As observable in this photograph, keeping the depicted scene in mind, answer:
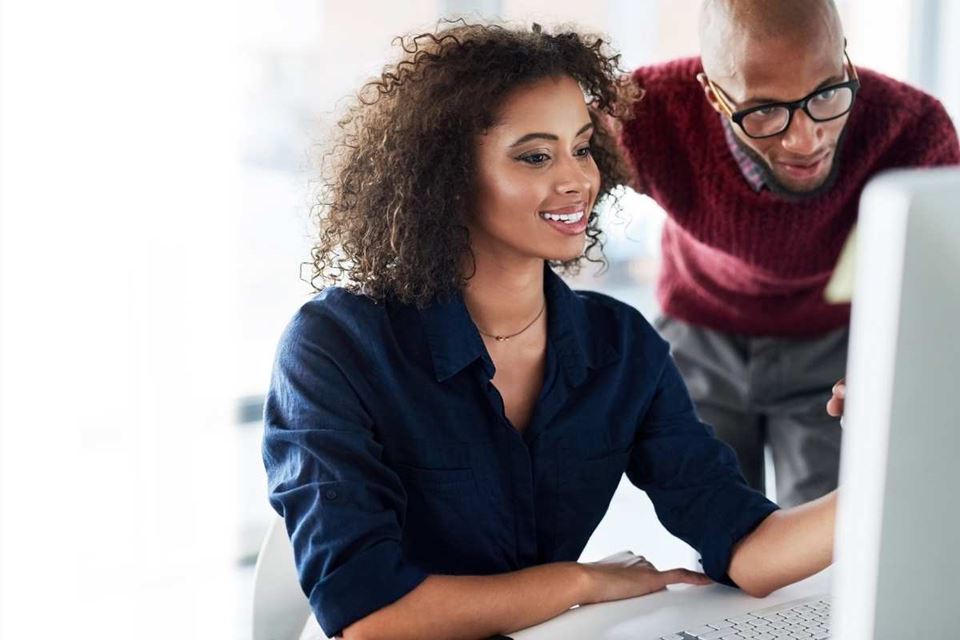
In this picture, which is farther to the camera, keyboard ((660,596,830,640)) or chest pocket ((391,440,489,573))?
chest pocket ((391,440,489,573))

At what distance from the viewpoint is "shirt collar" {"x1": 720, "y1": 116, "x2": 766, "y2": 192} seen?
1.71 metres

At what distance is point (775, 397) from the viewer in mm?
1998

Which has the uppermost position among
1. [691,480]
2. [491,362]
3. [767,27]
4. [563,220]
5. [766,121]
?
[767,27]

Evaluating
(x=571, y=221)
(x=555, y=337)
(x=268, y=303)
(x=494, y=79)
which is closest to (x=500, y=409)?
(x=555, y=337)

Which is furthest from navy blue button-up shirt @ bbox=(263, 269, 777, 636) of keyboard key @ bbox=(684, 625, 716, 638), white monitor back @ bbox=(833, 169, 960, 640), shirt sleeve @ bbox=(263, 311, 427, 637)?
white monitor back @ bbox=(833, 169, 960, 640)

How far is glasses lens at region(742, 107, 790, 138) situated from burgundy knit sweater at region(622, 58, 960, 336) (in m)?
0.18

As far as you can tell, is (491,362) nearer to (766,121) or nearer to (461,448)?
(461,448)

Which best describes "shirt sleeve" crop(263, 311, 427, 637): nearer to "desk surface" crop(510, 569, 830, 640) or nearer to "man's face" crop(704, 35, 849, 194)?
"desk surface" crop(510, 569, 830, 640)

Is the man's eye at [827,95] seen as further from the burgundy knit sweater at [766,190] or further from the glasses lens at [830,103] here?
the burgundy knit sweater at [766,190]

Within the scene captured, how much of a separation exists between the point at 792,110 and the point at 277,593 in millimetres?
866

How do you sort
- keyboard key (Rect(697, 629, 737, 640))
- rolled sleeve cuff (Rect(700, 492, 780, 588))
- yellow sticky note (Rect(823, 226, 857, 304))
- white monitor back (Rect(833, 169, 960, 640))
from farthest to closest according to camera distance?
yellow sticky note (Rect(823, 226, 857, 304)), rolled sleeve cuff (Rect(700, 492, 780, 588)), keyboard key (Rect(697, 629, 737, 640)), white monitor back (Rect(833, 169, 960, 640))

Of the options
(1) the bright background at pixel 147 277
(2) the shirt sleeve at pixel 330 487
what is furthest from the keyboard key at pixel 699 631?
(1) the bright background at pixel 147 277

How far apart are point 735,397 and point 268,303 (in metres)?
1.58

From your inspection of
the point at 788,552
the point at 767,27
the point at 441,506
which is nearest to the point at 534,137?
the point at 767,27
